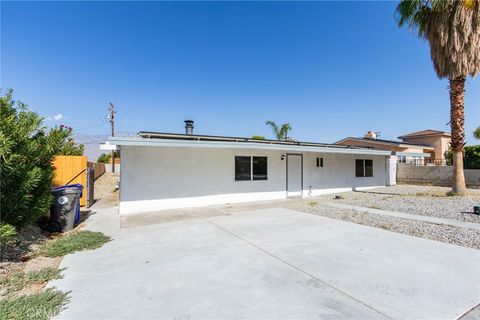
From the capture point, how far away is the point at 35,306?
2.72 meters

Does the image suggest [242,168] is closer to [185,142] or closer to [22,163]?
[185,142]

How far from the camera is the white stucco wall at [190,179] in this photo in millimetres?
8750

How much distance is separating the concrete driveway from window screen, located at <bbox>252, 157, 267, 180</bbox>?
18.3 feet

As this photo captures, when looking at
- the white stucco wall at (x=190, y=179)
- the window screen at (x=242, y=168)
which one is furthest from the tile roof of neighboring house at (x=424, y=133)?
the window screen at (x=242, y=168)

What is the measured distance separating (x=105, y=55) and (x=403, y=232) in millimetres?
16121

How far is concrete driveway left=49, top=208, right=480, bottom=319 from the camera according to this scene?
270cm

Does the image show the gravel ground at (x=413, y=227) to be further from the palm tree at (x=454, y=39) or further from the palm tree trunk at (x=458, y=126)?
the palm tree at (x=454, y=39)

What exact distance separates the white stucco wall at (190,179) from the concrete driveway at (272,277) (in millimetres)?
3245

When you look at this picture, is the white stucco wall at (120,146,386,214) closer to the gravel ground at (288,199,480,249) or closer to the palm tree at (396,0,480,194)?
the gravel ground at (288,199,480,249)

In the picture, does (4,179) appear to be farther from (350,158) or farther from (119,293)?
(350,158)

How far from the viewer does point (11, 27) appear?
780cm

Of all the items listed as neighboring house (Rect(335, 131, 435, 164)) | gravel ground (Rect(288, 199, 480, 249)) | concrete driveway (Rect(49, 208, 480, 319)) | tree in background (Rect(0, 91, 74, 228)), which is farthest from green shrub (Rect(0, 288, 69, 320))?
neighboring house (Rect(335, 131, 435, 164))

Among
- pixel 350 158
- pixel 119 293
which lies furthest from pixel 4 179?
pixel 350 158

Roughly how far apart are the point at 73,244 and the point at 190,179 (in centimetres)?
514
